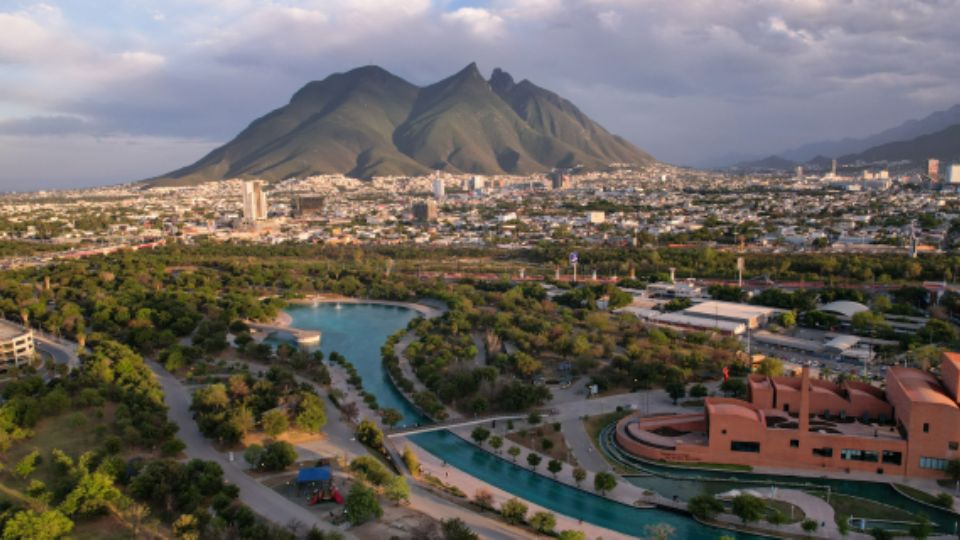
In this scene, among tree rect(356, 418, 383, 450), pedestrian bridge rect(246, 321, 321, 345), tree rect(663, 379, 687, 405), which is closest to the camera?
tree rect(356, 418, 383, 450)

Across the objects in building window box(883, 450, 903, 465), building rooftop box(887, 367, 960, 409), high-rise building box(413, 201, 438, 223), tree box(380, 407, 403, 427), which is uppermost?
high-rise building box(413, 201, 438, 223)

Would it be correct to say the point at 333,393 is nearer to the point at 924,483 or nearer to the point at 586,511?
the point at 586,511

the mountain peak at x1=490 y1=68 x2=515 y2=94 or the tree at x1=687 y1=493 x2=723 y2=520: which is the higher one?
the mountain peak at x1=490 y1=68 x2=515 y2=94

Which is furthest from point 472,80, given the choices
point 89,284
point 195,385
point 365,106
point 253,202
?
point 195,385

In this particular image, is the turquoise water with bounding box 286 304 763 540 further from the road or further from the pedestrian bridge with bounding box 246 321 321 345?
the road

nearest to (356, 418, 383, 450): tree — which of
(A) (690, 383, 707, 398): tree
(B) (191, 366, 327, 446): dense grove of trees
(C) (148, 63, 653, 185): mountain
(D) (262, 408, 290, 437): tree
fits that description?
(B) (191, 366, 327, 446): dense grove of trees

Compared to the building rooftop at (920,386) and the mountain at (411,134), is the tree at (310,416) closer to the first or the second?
the building rooftop at (920,386)
